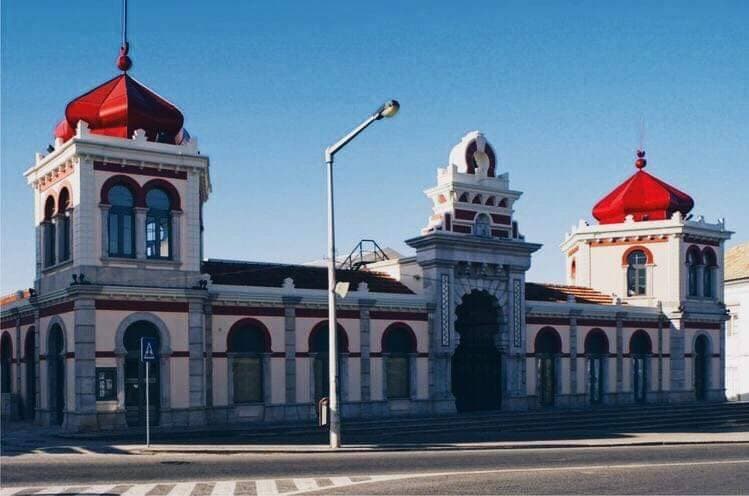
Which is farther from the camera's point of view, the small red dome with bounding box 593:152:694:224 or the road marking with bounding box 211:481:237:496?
the small red dome with bounding box 593:152:694:224

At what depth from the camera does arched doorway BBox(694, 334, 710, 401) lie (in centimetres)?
5481

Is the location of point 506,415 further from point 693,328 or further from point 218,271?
point 693,328

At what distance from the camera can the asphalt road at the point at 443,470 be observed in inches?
Result: 776

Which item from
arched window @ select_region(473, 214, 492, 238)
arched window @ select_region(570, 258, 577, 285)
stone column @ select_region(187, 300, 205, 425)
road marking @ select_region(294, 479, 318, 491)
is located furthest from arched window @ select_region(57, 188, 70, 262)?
arched window @ select_region(570, 258, 577, 285)

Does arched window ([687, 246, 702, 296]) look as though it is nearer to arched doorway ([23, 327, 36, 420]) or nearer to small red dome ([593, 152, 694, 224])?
small red dome ([593, 152, 694, 224])

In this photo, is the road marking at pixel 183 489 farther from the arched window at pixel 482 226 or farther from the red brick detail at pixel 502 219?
the red brick detail at pixel 502 219

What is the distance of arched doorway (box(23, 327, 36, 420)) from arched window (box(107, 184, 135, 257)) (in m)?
7.20

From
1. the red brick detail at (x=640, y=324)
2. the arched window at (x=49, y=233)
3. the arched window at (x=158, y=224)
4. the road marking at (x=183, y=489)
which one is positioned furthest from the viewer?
the red brick detail at (x=640, y=324)

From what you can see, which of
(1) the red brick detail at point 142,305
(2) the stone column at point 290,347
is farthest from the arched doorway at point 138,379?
(2) the stone column at point 290,347

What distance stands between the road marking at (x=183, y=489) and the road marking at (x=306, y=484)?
208 cm

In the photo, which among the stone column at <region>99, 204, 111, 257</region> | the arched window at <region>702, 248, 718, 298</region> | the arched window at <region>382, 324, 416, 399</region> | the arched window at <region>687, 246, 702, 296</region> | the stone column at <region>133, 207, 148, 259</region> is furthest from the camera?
the arched window at <region>702, 248, 718, 298</region>

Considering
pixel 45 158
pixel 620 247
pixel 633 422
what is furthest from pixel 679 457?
pixel 620 247

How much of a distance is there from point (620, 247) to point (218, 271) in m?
23.9

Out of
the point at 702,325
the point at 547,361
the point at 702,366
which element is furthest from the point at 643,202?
the point at 547,361
